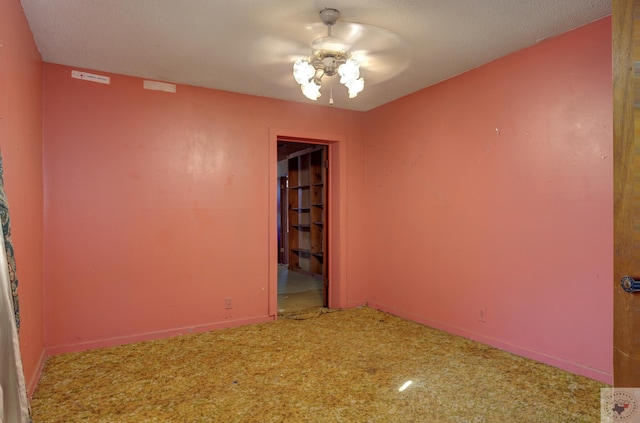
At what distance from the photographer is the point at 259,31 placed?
2537mm

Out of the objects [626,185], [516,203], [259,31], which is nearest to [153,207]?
[259,31]

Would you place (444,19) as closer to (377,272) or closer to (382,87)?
(382,87)

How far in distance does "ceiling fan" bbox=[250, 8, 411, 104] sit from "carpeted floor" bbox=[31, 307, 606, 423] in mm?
2034

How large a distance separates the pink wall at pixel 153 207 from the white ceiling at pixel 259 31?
39 centimetres

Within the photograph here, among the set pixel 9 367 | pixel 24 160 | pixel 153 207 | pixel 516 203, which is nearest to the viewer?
pixel 9 367

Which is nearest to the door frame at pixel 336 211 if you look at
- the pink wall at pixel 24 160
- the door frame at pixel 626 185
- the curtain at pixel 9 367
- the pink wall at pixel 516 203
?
the pink wall at pixel 516 203

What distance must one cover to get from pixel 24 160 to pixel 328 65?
6.84 ft

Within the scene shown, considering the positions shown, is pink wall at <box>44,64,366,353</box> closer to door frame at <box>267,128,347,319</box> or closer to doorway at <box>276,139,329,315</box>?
door frame at <box>267,128,347,319</box>

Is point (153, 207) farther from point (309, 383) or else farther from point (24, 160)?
point (309, 383)

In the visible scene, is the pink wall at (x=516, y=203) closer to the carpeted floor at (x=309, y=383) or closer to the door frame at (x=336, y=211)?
the carpeted floor at (x=309, y=383)

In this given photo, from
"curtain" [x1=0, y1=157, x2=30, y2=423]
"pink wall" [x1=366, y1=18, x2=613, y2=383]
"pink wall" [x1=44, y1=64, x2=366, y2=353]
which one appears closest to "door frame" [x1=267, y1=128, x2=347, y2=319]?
"pink wall" [x1=44, y1=64, x2=366, y2=353]

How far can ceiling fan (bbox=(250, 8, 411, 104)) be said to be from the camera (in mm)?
2504

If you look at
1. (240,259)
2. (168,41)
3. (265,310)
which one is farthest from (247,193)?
(168,41)

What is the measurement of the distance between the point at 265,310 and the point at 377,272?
1.39 metres
